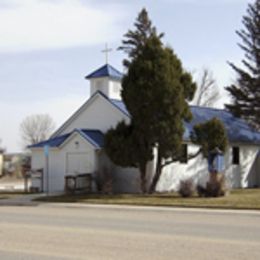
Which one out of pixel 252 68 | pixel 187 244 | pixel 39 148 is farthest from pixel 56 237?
pixel 252 68

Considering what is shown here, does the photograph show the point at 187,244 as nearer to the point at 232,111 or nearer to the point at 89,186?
the point at 89,186

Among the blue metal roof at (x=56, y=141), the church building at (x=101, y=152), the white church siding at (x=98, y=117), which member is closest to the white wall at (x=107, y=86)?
the church building at (x=101, y=152)

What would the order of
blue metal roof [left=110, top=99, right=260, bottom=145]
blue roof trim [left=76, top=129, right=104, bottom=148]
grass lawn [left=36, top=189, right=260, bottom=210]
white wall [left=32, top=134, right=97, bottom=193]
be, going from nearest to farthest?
1. grass lawn [left=36, top=189, right=260, bottom=210]
2. blue roof trim [left=76, top=129, right=104, bottom=148]
3. white wall [left=32, top=134, right=97, bottom=193]
4. blue metal roof [left=110, top=99, right=260, bottom=145]

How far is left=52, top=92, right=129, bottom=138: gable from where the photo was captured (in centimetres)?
3756

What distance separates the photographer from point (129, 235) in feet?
50.2

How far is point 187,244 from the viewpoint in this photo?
531 inches

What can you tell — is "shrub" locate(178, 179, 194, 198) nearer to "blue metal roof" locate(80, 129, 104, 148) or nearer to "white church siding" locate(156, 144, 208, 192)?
"white church siding" locate(156, 144, 208, 192)

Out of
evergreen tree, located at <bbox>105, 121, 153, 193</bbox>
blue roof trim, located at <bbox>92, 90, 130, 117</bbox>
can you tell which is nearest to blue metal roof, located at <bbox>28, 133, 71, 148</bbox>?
blue roof trim, located at <bbox>92, 90, 130, 117</bbox>

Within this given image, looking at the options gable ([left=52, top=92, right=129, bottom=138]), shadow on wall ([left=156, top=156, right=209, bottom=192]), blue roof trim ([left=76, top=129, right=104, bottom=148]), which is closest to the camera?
blue roof trim ([left=76, top=129, right=104, bottom=148])

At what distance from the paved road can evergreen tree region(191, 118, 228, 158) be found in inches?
377

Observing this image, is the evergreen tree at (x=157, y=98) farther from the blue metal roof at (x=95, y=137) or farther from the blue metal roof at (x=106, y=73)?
the blue metal roof at (x=106, y=73)

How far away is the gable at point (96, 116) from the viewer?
37562 millimetres

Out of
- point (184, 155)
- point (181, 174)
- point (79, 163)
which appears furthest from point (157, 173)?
point (79, 163)

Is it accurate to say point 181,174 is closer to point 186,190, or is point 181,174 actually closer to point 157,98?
point 186,190
